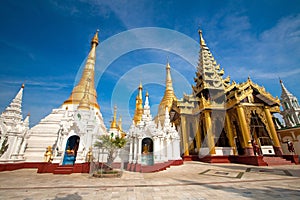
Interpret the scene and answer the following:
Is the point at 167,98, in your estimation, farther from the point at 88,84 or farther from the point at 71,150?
the point at 71,150

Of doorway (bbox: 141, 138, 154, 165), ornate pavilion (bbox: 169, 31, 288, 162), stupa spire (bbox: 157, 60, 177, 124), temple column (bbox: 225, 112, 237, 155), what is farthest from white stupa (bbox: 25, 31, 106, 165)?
temple column (bbox: 225, 112, 237, 155)

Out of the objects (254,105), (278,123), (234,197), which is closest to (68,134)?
(234,197)

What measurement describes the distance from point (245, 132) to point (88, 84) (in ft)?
68.5

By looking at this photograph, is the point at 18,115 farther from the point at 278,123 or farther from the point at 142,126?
the point at 278,123

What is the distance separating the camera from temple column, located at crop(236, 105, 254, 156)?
12961mm

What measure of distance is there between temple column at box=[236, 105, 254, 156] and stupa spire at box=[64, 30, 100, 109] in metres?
19.4

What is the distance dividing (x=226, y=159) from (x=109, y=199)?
13.3 metres

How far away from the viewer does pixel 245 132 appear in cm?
1401

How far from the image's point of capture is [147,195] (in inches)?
182

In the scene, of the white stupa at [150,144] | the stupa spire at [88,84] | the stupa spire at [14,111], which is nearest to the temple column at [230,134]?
the white stupa at [150,144]

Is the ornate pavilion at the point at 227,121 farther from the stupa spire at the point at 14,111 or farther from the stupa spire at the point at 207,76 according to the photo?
the stupa spire at the point at 14,111

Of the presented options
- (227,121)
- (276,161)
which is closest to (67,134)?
(227,121)

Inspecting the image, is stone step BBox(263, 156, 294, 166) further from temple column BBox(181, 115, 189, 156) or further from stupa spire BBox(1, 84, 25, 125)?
stupa spire BBox(1, 84, 25, 125)

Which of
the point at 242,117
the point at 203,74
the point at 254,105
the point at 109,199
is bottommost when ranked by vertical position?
the point at 109,199
